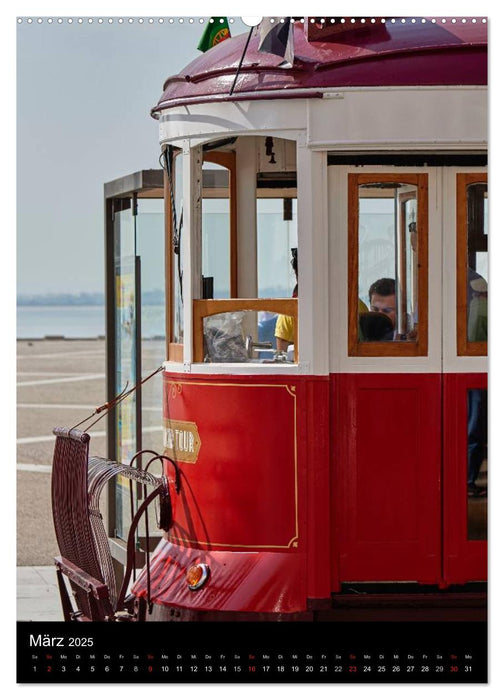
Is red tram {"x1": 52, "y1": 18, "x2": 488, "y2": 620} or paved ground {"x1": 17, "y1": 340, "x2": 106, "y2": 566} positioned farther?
paved ground {"x1": 17, "y1": 340, "x2": 106, "y2": 566}

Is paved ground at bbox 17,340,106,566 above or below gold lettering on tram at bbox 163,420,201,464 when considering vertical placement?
below

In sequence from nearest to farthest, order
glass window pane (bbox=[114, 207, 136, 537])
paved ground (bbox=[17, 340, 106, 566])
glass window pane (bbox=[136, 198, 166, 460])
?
glass window pane (bbox=[136, 198, 166, 460]) → glass window pane (bbox=[114, 207, 136, 537]) → paved ground (bbox=[17, 340, 106, 566])

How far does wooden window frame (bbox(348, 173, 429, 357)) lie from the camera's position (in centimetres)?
619

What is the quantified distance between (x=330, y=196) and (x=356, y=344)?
67 cm

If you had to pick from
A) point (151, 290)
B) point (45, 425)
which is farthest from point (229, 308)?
point (45, 425)

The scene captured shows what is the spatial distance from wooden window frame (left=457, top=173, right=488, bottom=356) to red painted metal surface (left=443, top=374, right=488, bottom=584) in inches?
5.3

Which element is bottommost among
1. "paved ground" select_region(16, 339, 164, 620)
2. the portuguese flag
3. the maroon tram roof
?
"paved ground" select_region(16, 339, 164, 620)

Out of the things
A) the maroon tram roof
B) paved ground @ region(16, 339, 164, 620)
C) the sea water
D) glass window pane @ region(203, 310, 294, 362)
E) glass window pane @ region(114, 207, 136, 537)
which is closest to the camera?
the maroon tram roof

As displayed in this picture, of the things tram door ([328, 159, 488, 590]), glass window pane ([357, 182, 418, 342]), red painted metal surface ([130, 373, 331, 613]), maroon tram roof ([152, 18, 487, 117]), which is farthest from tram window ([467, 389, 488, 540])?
maroon tram roof ([152, 18, 487, 117])

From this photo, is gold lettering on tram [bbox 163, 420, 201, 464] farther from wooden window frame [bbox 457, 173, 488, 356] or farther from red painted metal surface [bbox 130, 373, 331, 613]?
wooden window frame [bbox 457, 173, 488, 356]

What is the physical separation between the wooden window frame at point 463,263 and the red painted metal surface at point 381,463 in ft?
0.70

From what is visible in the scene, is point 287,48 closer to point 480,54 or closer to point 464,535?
point 480,54

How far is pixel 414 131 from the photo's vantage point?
238 inches

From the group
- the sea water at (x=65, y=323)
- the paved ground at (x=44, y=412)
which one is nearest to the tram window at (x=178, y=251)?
the paved ground at (x=44, y=412)
